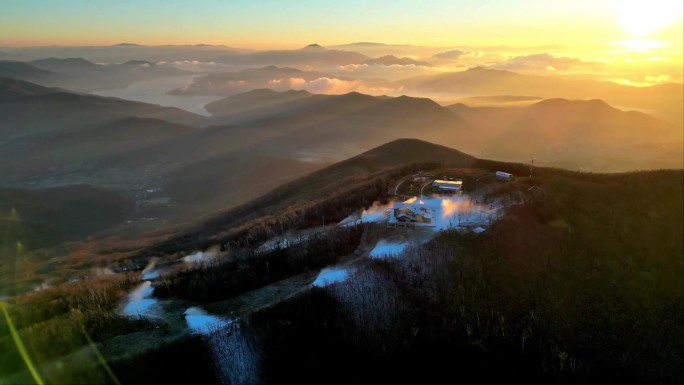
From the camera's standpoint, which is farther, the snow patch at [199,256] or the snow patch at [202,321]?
the snow patch at [199,256]

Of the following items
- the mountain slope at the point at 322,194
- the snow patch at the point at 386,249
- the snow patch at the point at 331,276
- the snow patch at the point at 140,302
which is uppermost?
the snow patch at the point at 386,249

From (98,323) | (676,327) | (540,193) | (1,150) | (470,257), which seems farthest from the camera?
(1,150)

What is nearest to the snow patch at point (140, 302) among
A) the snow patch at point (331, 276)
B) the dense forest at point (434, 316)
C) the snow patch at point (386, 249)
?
the dense forest at point (434, 316)

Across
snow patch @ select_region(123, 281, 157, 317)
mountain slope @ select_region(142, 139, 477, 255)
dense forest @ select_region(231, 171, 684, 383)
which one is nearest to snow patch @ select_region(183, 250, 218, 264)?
mountain slope @ select_region(142, 139, 477, 255)

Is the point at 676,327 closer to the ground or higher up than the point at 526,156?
higher up

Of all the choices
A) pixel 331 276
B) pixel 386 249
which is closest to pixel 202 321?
pixel 331 276

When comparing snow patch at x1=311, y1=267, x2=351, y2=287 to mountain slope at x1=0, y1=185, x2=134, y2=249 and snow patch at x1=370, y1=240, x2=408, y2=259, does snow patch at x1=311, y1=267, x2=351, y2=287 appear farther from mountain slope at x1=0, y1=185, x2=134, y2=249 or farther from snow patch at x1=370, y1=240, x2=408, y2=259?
mountain slope at x1=0, y1=185, x2=134, y2=249

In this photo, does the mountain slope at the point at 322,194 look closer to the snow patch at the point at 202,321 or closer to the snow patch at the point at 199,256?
the snow patch at the point at 199,256

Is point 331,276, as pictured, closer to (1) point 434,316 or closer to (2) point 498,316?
(1) point 434,316

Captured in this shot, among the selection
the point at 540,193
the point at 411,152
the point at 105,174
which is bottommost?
the point at 105,174

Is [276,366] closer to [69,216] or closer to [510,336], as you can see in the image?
[510,336]

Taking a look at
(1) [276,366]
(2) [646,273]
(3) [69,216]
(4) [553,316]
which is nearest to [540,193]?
(2) [646,273]
